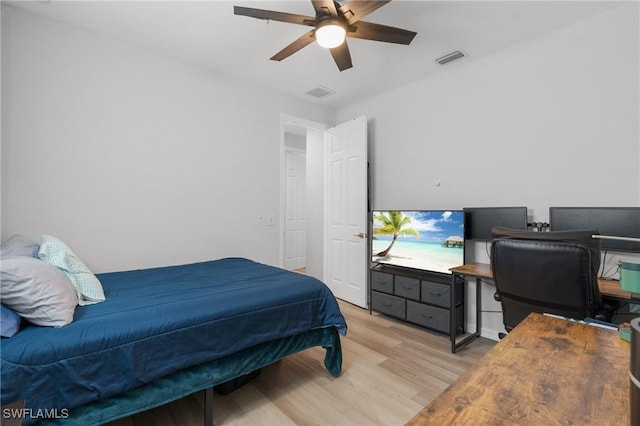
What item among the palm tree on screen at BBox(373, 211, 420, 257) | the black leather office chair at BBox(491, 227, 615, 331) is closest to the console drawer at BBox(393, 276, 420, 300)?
the palm tree on screen at BBox(373, 211, 420, 257)

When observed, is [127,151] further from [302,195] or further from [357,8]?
[302,195]

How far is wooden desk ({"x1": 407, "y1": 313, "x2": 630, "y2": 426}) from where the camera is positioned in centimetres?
63

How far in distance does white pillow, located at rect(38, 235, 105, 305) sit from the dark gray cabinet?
8.74 ft

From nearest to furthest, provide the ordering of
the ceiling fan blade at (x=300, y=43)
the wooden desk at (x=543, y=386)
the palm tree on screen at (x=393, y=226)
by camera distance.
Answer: the wooden desk at (x=543, y=386) < the ceiling fan blade at (x=300, y=43) < the palm tree on screen at (x=393, y=226)

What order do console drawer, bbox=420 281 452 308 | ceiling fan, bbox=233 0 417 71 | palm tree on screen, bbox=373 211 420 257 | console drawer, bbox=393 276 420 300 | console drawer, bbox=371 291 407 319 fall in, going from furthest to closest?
palm tree on screen, bbox=373 211 420 257 → console drawer, bbox=371 291 407 319 → console drawer, bbox=393 276 420 300 → console drawer, bbox=420 281 452 308 → ceiling fan, bbox=233 0 417 71

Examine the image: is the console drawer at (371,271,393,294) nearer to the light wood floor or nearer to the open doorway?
the light wood floor

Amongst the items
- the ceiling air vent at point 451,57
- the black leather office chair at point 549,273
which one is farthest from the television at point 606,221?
the ceiling air vent at point 451,57

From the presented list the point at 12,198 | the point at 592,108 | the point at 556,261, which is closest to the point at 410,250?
the point at 556,261

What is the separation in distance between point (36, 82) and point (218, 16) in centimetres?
156

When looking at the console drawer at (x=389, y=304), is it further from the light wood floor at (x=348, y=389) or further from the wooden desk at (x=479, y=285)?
the wooden desk at (x=479, y=285)

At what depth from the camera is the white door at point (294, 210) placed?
591 cm

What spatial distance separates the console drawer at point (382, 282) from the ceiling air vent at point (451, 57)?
237cm

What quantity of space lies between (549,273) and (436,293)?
1.29 m

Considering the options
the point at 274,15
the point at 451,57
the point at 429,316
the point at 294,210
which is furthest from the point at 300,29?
the point at 294,210
